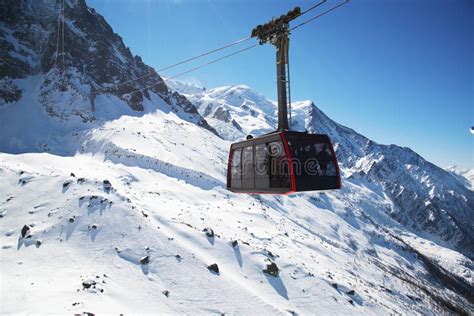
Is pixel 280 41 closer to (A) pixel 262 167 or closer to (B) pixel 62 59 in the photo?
(A) pixel 262 167

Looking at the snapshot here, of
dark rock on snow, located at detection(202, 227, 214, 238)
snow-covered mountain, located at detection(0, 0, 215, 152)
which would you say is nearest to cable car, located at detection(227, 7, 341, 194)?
dark rock on snow, located at detection(202, 227, 214, 238)

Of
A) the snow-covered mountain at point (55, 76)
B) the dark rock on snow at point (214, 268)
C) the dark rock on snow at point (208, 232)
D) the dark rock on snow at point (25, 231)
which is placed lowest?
the dark rock on snow at point (214, 268)

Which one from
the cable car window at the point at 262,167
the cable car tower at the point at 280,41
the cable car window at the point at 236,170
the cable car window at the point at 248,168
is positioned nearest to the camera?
the cable car tower at the point at 280,41

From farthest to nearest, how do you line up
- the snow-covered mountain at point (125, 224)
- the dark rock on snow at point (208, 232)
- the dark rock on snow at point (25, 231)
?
the dark rock on snow at point (208, 232), the dark rock on snow at point (25, 231), the snow-covered mountain at point (125, 224)

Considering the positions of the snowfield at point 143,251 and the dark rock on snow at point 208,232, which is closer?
the snowfield at point 143,251

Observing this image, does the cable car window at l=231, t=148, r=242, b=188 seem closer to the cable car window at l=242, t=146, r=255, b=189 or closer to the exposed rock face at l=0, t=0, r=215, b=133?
the cable car window at l=242, t=146, r=255, b=189

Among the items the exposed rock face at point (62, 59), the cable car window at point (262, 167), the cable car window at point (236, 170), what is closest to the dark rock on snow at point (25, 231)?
the cable car window at point (236, 170)

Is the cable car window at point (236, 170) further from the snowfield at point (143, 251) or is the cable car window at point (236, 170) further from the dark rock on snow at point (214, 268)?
the snowfield at point (143, 251)

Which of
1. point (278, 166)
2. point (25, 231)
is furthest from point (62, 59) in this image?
point (278, 166)
